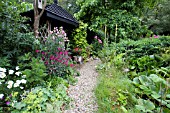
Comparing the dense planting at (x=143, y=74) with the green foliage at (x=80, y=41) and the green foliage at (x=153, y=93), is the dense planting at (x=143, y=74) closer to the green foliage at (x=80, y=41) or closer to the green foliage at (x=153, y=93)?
the green foliage at (x=153, y=93)

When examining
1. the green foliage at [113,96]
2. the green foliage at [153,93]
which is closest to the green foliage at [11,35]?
the green foliage at [113,96]

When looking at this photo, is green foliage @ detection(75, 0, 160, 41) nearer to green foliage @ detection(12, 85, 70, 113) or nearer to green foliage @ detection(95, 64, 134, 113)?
green foliage @ detection(95, 64, 134, 113)

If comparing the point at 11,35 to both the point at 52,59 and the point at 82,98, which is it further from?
the point at 82,98

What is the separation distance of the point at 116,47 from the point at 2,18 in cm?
386

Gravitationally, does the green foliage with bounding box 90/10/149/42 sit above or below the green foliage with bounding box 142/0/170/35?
below

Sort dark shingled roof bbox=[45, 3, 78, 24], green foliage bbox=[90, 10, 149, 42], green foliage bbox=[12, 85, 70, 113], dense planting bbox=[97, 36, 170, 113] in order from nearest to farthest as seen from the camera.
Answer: green foliage bbox=[12, 85, 70, 113] → dense planting bbox=[97, 36, 170, 113] → dark shingled roof bbox=[45, 3, 78, 24] → green foliage bbox=[90, 10, 149, 42]

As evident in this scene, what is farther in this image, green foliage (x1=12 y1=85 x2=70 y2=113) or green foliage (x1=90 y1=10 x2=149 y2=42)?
green foliage (x1=90 y1=10 x2=149 y2=42)

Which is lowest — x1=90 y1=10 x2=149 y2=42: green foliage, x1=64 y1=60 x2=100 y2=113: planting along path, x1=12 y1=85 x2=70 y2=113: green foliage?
x1=64 y1=60 x2=100 y2=113: planting along path

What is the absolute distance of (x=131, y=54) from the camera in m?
5.01

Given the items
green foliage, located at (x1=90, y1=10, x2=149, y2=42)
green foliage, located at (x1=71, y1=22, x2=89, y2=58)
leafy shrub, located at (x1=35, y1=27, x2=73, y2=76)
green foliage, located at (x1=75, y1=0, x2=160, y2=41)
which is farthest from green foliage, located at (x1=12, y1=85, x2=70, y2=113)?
green foliage, located at (x1=90, y1=10, x2=149, y2=42)

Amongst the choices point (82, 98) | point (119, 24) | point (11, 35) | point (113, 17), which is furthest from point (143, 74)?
point (113, 17)

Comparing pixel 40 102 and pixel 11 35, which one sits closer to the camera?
pixel 40 102

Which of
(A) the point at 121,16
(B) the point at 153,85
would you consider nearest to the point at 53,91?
(B) the point at 153,85

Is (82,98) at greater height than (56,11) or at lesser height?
lesser
